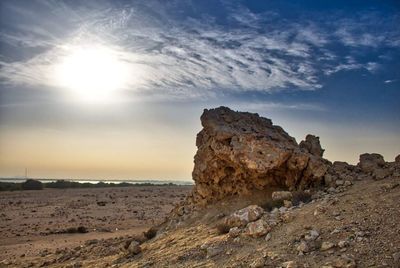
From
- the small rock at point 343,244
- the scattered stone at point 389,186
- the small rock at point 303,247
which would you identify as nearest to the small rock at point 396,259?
the small rock at point 343,244

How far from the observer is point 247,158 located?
13.3 meters

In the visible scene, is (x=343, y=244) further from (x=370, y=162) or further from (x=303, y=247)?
(x=370, y=162)

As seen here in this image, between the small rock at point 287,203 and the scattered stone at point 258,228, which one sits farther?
the small rock at point 287,203

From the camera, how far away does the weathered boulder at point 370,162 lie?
13.3 metres

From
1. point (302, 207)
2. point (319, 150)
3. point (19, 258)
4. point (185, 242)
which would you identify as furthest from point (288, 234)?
point (19, 258)

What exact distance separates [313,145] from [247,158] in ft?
11.7

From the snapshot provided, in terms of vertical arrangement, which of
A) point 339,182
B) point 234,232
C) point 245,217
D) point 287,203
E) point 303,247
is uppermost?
point 339,182

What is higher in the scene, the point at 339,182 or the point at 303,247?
the point at 339,182

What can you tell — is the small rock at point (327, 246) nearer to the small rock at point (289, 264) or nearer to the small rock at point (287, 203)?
the small rock at point (289, 264)

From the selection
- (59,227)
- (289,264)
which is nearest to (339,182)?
(289,264)

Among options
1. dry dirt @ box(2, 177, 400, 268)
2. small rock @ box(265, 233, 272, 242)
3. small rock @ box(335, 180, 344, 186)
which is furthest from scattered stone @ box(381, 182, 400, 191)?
small rock @ box(265, 233, 272, 242)

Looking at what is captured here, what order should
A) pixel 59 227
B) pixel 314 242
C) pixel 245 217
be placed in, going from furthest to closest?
1. pixel 59 227
2. pixel 245 217
3. pixel 314 242

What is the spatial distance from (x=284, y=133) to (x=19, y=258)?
12.0m

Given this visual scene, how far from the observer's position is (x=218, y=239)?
10430 millimetres
